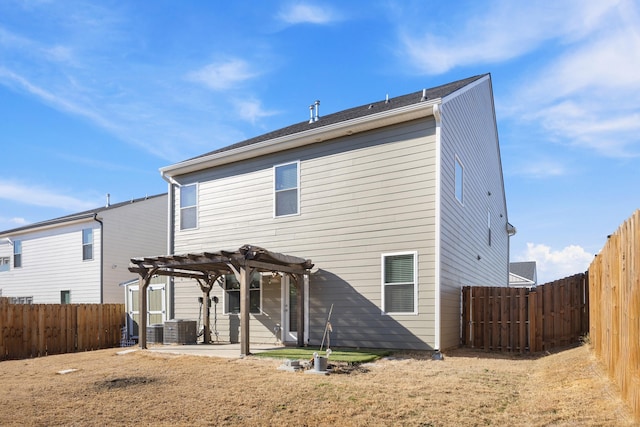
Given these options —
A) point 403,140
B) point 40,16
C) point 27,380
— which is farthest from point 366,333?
point 40,16

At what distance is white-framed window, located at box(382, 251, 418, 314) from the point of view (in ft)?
34.3

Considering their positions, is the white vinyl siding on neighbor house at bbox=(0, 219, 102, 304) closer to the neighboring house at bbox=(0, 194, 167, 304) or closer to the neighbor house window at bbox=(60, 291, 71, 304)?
the neighboring house at bbox=(0, 194, 167, 304)

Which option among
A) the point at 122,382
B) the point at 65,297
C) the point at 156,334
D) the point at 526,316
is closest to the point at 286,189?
the point at 156,334

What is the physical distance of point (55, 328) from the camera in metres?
14.2

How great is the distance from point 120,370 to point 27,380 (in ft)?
5.06

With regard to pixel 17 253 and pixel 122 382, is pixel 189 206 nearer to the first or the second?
pixel 122 382

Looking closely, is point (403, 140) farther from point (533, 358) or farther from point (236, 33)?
point (533, 358)

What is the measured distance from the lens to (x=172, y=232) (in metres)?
15.0

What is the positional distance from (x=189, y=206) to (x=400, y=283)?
23.9 feet

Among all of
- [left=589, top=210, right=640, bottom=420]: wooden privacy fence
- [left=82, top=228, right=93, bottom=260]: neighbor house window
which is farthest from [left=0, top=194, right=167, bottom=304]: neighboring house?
[left=589, top=210, right=640, bottom=420]: wooden privacy fence

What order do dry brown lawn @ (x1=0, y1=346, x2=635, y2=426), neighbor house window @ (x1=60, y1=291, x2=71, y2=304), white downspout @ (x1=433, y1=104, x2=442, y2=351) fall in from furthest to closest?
1. neighbor house window @ (x1=60, y1=291, x2=71, y2=304)
2. white downspout @ (x1=433, y1=104, x2=442, y2=351)
3. dry brown lawn @ (x1=0, y1=346, x2=635, y2=426)

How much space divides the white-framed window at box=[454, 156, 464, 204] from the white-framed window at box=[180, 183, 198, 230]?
7.62 m

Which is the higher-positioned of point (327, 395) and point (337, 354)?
point (327, 395)

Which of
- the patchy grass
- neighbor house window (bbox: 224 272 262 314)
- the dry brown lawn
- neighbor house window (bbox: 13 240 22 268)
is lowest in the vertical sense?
the patchy grass
